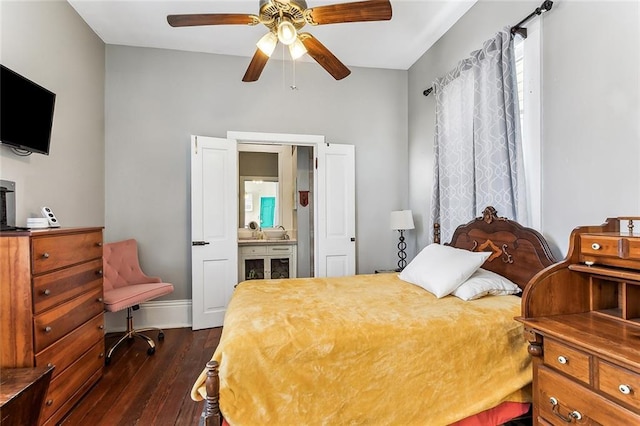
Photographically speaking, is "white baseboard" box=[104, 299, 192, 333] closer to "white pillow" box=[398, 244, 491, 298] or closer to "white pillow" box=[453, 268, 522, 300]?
"white pillow" box=[398, 244, 491, 298]

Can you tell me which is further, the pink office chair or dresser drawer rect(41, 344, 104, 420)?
the pink office chair

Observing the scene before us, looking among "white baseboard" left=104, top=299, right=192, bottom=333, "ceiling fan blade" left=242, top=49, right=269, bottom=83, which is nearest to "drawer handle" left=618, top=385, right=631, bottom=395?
"ceiling fan blade" left=242, top=49, right=269, bottom=83

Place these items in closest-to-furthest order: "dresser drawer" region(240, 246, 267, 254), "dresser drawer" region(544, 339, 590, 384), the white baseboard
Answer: "dresser drawer" region(544, 339, 590, 384), the white baseboard, "dresser drawer" region(240, 246, 267, 254)

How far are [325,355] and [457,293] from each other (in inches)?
40.7

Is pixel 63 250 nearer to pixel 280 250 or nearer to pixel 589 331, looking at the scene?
pixel 589 331

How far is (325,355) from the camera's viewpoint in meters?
1.43

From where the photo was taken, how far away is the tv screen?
1.88 metres

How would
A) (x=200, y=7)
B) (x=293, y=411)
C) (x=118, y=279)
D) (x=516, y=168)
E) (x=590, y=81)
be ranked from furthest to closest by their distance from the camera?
1. (x=118, y=279)
2. (x=200, y=7)
3. (x=516, y=168)
4. (x=590, y=81)
5. (x=293, y=411)

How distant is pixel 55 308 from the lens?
1861mm

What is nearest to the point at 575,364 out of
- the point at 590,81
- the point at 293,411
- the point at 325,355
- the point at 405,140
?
the point at 325,355

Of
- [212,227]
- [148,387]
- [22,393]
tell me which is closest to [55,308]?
[22,393]

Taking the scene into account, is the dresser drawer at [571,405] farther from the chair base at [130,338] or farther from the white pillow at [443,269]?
the chair base at [130,338]

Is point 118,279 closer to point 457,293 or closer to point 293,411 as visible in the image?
point 293,411

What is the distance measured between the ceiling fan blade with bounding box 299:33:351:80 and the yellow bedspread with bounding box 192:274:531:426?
70.0 inches
